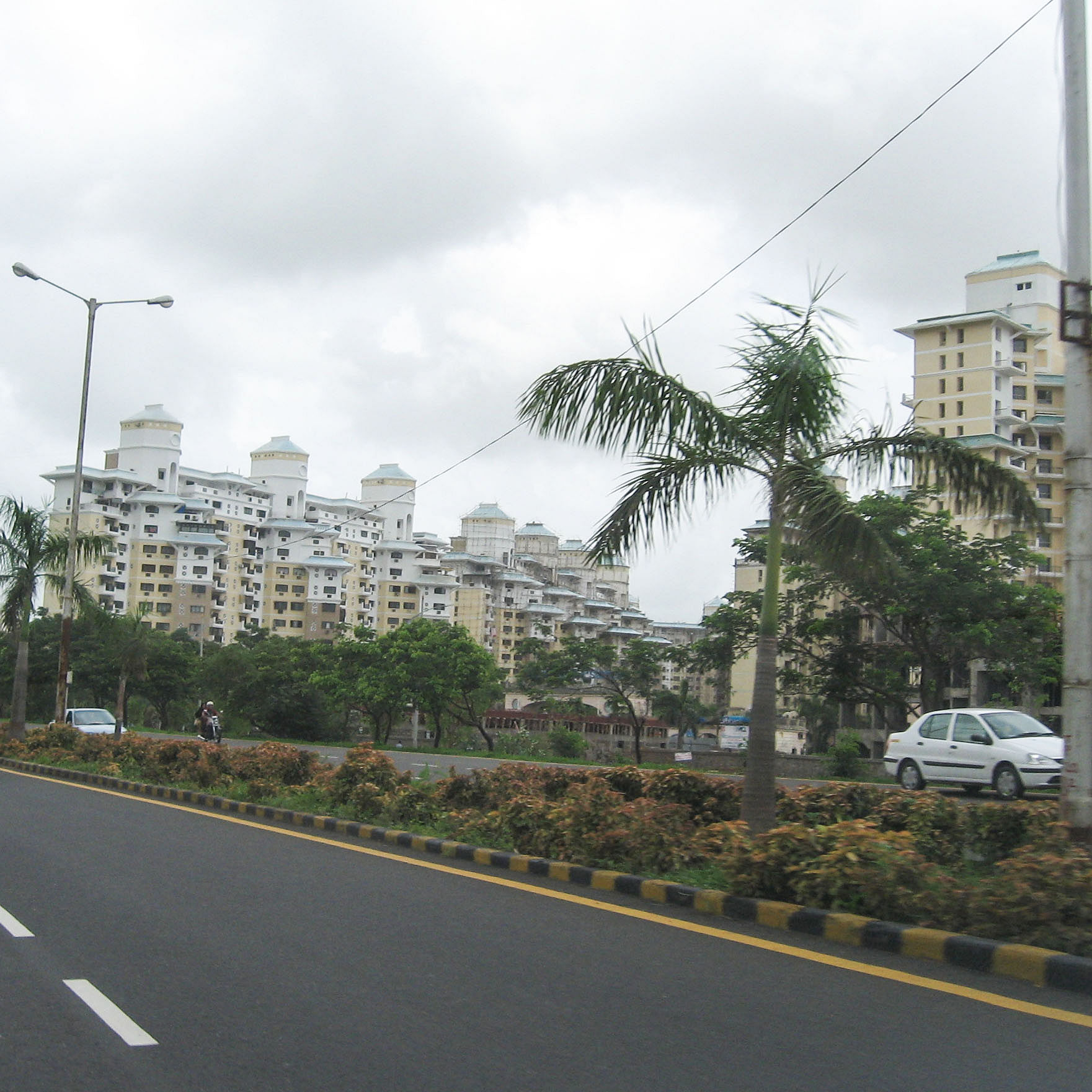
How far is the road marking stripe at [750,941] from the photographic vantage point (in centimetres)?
606

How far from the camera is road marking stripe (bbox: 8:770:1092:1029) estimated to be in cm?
606

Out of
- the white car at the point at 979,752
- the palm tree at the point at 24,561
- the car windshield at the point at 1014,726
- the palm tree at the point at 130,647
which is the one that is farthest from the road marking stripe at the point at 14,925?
the palm tree at the point at 130,647

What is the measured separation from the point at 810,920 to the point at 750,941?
1.54ft

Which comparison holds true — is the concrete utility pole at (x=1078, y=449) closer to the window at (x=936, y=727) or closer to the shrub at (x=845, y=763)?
the window at (x=936, y=727)

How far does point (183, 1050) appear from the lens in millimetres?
5145

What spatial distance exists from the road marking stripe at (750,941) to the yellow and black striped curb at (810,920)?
341mm

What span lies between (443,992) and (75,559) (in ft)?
83.4

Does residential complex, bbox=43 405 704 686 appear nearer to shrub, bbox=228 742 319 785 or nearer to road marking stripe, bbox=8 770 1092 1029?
shrub, bbox=228 742 319 785

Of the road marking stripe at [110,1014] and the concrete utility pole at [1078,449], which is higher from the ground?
the concrete utility pole at [1078,449]

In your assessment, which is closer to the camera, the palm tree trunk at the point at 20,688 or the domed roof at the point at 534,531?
the palm tree trunk at the point at 20,688

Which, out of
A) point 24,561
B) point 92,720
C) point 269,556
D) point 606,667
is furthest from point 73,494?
point 269,556

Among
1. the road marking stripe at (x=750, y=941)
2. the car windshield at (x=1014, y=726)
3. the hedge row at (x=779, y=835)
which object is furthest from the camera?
the car windshield at (x=1014, y=726)

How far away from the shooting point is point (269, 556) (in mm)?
135625

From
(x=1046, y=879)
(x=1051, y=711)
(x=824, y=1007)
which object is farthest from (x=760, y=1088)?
(x=1051, y=711)
